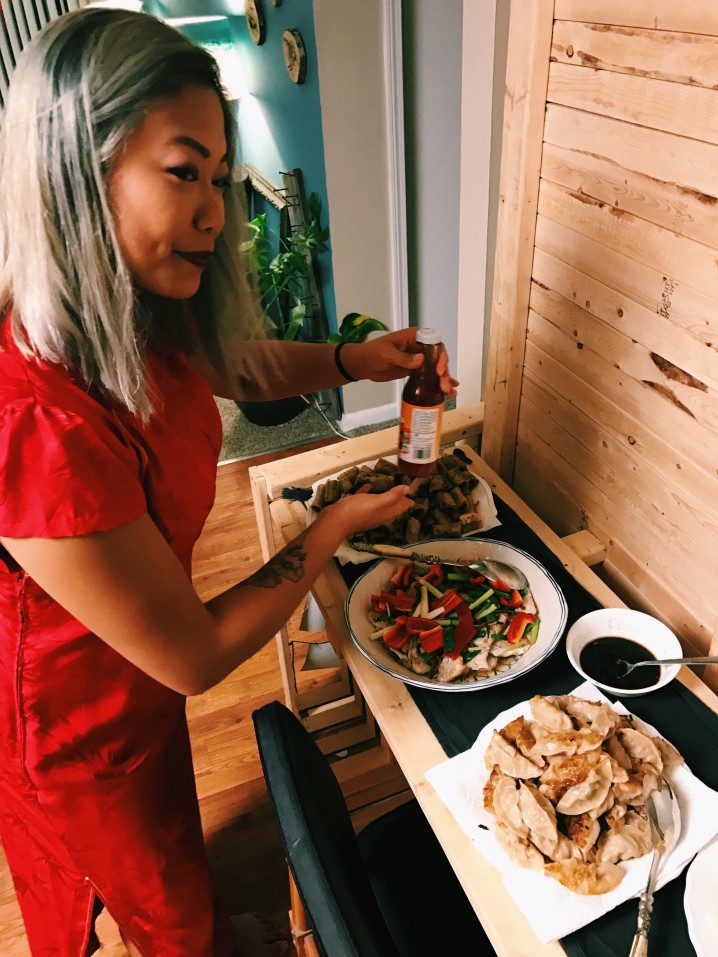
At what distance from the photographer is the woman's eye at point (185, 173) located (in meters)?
0.78

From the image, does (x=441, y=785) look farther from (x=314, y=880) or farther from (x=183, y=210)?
(x=183, y=210)

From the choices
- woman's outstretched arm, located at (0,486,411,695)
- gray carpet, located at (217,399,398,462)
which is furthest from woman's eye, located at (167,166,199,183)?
gray carpet, located at (217,399,398,462)

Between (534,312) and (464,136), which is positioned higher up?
(464,136)

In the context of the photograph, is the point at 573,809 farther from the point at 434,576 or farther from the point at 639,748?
the point at 434,576

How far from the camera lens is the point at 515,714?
36.2 inches

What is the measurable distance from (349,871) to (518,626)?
1.41 feet

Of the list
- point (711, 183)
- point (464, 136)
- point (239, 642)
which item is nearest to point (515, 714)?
point (239, 642)

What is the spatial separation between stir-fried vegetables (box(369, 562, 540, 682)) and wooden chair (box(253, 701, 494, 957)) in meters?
0.21

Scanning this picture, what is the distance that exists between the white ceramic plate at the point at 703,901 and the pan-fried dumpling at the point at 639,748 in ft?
0.30

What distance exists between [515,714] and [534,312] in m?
0.68

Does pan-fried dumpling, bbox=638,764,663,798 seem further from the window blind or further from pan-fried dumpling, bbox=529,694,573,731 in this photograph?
the window blind

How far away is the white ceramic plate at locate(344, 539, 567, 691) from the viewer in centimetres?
98

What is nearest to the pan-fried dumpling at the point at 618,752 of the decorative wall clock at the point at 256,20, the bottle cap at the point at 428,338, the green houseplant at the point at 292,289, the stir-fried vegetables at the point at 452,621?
the stir-fried vegetables at the point at 452,621

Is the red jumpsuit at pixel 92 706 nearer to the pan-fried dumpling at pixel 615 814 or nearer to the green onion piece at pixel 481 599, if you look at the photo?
the green onion piece at pixel 481 599
